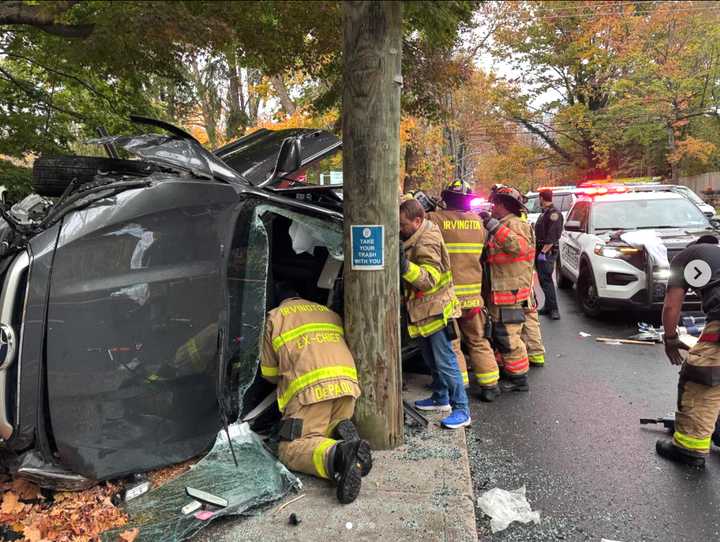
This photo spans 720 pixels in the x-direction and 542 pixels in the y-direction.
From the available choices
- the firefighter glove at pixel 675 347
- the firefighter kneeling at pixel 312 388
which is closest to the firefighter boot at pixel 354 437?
the firefighter kneeling at pixel 312 388

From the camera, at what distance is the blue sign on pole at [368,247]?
2.99 metres

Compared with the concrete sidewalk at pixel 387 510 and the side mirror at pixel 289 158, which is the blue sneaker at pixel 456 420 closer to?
the concrete sidewalk at pixel 387 510

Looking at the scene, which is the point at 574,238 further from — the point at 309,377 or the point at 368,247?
the point at 309,377

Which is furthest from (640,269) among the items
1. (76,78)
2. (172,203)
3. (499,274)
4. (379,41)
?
(76,78)

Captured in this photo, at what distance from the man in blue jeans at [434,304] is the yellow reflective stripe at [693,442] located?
4.30ft

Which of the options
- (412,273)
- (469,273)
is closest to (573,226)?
(469,273)

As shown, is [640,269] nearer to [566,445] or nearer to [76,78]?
[566,445]

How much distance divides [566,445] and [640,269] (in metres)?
3.44

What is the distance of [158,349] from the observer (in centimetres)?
267

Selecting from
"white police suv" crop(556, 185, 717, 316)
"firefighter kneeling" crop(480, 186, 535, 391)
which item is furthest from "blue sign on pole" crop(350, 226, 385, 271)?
"white police suv" crop(556, 185, 717, 316)

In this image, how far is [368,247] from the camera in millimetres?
2998

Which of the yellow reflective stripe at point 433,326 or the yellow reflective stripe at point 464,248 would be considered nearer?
the yellow reflective stripe at point 433,326

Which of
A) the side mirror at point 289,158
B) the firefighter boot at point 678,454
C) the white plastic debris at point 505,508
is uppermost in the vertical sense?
the side mirror at point 289,158

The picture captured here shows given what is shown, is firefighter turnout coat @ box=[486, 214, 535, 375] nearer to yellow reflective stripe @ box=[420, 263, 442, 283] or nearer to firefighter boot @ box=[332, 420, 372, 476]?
yellow reflective stripe @ box=[420, 263, 442, 283]
